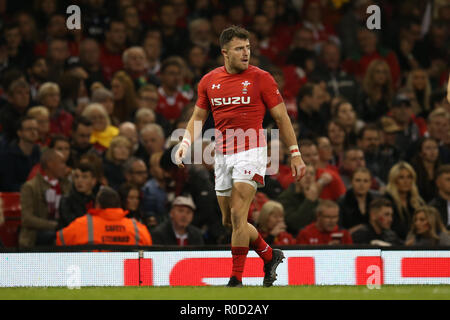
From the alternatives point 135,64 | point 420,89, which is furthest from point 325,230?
point 420,89

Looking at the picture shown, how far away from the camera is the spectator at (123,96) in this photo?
1386 centimetres

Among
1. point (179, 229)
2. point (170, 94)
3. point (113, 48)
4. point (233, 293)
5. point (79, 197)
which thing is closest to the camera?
point (233, 293)

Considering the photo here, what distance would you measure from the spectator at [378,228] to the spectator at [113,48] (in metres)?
5.25

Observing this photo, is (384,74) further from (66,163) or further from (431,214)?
(66,163)

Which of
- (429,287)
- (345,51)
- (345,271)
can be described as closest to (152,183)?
(345,271)

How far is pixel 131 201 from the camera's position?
1137cm

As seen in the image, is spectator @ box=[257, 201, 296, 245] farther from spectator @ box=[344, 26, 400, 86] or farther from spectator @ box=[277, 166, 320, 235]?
spectator @ box=[344, 26, 400, 86]

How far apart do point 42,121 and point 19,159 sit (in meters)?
0.73

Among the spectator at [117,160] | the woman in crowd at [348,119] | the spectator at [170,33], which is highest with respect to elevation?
the spectator at [170,33]

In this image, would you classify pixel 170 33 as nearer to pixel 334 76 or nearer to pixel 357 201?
pixel 334 76

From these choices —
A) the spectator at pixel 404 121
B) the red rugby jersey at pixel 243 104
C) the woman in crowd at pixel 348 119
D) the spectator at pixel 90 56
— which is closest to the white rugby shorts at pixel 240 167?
the red rugby jersey at pixel 243 104

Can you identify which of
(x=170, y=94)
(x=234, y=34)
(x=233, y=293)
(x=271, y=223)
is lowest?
(x=233, y=293)

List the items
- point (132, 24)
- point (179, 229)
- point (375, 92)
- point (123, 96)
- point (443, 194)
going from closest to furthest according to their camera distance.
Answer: point (179, 229) < point (443, 194) < point (123, 96) < point (375, 92) < point (132, 24)

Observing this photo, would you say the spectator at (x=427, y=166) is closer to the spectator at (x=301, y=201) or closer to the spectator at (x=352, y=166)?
the spectator at (x=352, y=166)
